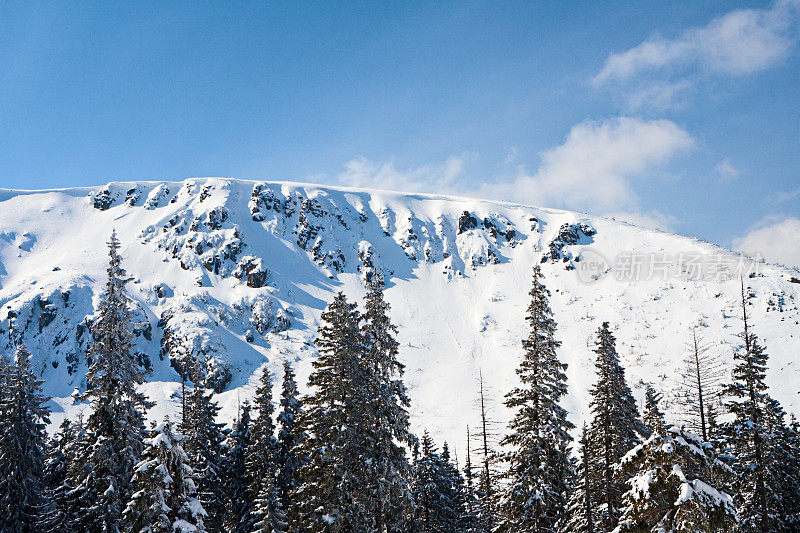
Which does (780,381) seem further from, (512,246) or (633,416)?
(512,246)

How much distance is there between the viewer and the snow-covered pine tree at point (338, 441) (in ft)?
65.8

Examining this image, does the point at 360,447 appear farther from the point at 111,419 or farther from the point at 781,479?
the point at 781,479

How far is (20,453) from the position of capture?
83.3ft

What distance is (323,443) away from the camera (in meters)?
21.0

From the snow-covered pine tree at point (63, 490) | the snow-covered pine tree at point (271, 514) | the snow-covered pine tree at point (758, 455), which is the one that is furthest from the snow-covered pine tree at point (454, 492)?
the snow-covered pine tree at point (63, 490)

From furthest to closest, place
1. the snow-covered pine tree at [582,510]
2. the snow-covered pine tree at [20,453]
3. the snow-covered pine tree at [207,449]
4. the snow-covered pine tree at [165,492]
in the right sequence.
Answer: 1. the snow-covered pine tree at [207,449]
2. the snow-covered pine tree at [582,510]
3. the snow-covered pine tree at [20,453]
4. the snow-covered pine tree at [165,492]

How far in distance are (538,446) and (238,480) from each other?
25320 mm

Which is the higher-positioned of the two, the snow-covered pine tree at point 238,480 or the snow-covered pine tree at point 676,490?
the snow-covered pine tree at point 676,490

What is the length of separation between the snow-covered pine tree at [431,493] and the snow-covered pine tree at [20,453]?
21.5 meters

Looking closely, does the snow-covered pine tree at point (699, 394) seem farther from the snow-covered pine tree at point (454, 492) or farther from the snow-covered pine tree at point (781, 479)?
the snow-covered pine tree at point (454, 492)

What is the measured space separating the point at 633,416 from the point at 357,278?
156686 millimetres

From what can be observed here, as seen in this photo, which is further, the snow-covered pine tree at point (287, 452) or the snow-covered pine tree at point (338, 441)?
the snow-covered pine tree at point (287, 452)

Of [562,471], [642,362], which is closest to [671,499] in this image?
[562,471]

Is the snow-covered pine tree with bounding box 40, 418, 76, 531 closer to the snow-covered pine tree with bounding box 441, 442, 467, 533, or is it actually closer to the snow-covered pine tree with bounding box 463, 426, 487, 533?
the snow-covered pine tree with bounding box 441, 442, 467, 533
